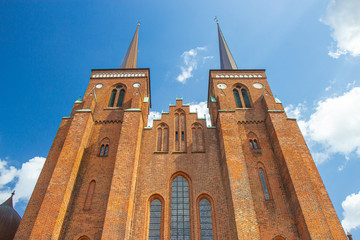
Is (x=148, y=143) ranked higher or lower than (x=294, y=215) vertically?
higher

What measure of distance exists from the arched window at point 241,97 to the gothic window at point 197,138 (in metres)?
4.20

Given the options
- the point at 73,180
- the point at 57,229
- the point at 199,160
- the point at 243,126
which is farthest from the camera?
the point at 243,126

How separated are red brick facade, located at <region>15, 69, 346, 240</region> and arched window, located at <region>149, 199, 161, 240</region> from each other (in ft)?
0.69

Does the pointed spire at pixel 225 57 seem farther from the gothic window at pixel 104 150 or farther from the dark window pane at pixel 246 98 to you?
the gothic window at pixel 104 150

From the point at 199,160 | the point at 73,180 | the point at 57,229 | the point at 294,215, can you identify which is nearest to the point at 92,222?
the point at 57,229

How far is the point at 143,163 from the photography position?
16.0 m

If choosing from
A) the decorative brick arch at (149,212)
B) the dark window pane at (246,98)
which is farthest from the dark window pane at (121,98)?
the dark window pane at (246,98)

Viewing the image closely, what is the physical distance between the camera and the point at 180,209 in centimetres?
1412

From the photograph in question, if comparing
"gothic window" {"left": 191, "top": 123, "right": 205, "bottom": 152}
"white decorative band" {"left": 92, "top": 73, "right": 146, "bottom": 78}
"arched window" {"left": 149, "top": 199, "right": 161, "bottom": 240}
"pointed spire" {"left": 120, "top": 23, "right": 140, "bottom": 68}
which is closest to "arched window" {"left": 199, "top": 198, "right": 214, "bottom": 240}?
"arched window" {"left": 149, "top": 199, "right": 161, "bottom": 240}

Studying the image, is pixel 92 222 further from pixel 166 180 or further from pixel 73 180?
pixel 166 180

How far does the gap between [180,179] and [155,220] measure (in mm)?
2907

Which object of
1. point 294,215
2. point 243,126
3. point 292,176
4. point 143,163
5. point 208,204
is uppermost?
point 243,126

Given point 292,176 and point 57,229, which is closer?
point 57,229

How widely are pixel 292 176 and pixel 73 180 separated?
1228cm
